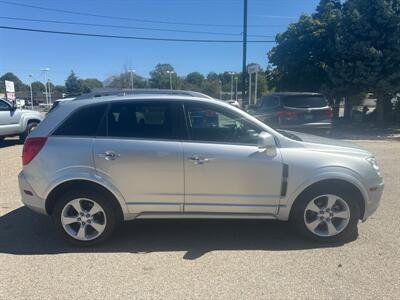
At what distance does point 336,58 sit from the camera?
19297mm

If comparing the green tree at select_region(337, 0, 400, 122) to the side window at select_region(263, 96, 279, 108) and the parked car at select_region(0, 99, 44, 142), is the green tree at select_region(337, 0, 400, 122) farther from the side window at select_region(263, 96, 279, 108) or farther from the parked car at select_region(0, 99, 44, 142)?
the parked car at select_region(0, 99, 44, 142)

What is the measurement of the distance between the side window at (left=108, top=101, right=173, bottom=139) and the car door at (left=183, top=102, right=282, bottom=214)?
0.26m

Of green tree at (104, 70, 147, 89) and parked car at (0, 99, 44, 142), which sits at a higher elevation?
green tree at (104, 70, 147, 89)

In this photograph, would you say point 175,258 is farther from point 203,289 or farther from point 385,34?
point 385,34

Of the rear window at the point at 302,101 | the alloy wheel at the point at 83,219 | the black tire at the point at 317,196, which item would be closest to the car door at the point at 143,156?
the alloy wheel at the point at 83,219

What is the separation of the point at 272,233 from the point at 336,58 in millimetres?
16238

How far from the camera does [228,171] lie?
4.50 m

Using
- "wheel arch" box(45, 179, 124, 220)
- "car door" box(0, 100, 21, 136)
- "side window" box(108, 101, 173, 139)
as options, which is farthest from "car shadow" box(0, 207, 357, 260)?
"car door" box(0, 100, 21, 136)

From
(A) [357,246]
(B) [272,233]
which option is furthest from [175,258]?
(A) [357,246]

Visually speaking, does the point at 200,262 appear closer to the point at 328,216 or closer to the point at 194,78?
the point at 328,216

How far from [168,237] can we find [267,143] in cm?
170

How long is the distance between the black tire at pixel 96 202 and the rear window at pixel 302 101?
33.2ft

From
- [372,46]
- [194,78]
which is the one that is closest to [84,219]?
[372,46]

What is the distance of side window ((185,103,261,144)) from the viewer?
15.2ft
